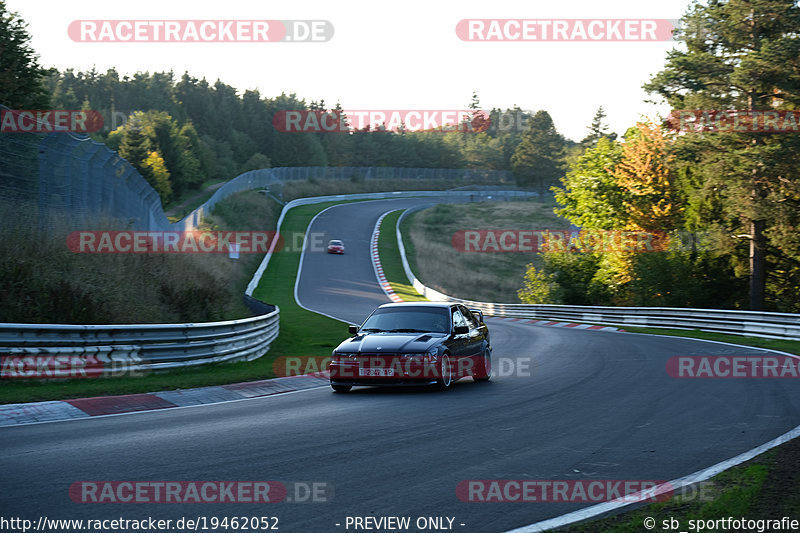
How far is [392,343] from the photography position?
1184 cm

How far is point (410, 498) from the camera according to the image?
5594mm

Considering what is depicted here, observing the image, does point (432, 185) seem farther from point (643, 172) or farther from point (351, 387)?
point (351, 387)

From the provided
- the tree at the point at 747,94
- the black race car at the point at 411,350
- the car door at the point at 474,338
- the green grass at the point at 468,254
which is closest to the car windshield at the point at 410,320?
the black race car at the point at 411,350

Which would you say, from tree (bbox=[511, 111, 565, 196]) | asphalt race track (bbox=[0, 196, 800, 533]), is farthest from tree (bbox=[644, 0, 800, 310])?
tree (bbox=[511, 111, 565, 196])

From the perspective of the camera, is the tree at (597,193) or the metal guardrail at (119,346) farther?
the tree at (597,193)

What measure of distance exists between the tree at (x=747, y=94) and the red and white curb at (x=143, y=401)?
23893mm

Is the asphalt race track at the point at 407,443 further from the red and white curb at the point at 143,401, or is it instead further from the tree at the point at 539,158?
the tree at the point at 539,158

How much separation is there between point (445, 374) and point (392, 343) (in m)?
1.02

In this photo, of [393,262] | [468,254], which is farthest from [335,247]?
[468,254]

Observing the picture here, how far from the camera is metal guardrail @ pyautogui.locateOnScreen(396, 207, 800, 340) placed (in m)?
24.3

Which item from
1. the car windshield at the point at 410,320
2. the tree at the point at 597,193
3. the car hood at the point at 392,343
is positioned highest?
the tree at the point at 597,193

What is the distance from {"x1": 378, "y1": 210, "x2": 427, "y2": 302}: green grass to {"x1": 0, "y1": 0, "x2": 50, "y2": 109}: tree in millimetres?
22508

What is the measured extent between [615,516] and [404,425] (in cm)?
378

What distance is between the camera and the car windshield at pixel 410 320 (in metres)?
12.7
